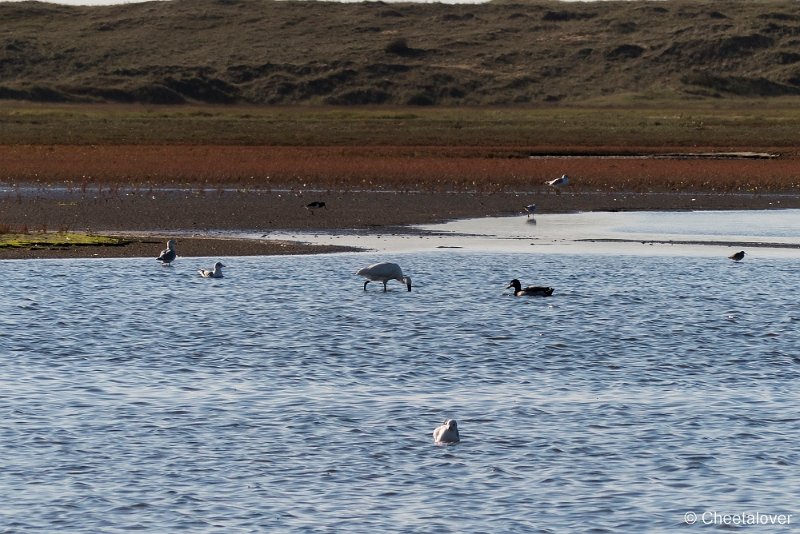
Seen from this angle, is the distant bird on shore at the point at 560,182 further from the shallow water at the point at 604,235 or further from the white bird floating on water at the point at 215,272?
the white bird floating on water at the point at 215,272

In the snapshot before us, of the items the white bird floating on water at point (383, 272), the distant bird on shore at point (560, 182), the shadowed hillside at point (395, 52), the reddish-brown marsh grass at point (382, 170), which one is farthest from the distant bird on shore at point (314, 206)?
the shadowed hillside at point (395, 52)

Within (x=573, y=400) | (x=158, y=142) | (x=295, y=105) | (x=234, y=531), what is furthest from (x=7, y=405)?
(x=295, y=105)

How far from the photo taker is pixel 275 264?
2631cm

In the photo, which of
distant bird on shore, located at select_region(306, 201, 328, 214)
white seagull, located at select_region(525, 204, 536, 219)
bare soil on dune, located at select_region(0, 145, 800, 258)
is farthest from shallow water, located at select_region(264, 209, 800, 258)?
distant bird on shore, located at select_region(306, 201, 328, 214)

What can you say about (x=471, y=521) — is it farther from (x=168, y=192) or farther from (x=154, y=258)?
(x=168, y=192)

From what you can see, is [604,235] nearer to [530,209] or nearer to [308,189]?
[530,209]

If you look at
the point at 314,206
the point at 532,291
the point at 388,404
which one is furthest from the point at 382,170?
the point at 388,404

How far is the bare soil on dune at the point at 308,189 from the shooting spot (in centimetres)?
3325

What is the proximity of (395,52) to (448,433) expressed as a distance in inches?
5825

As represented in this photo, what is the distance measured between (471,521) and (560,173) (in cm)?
4066

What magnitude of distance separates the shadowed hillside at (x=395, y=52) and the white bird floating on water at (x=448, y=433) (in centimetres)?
12350

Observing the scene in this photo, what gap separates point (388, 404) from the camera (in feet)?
46.5

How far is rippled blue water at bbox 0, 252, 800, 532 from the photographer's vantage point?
10727 millimetres

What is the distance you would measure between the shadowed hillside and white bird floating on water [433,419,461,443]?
12350 centimetres
